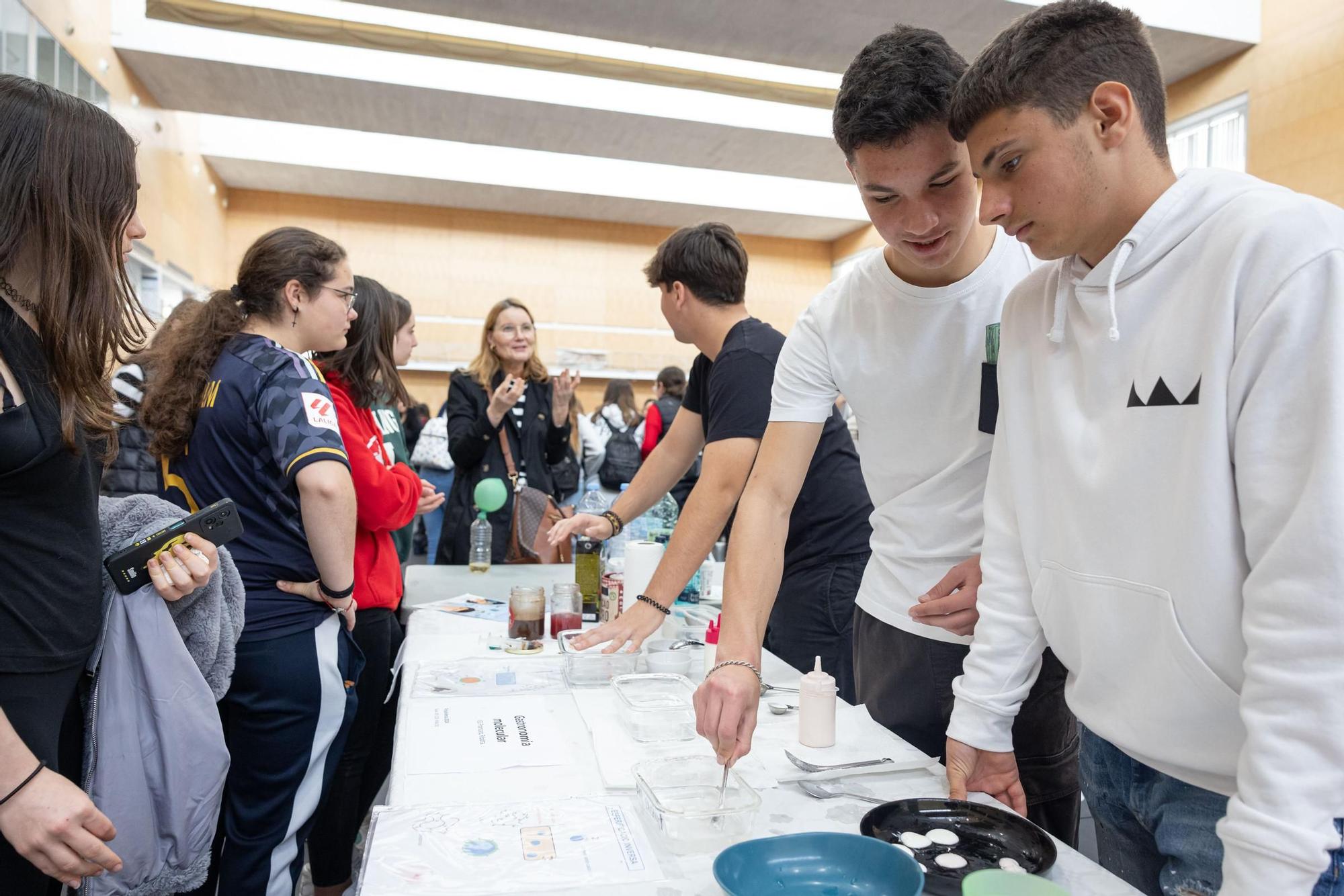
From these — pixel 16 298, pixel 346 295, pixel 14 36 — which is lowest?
pixel 16 298

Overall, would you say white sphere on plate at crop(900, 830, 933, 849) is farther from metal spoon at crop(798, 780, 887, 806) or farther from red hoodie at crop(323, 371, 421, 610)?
red hoodie at crop(323, 371, 421, 610)

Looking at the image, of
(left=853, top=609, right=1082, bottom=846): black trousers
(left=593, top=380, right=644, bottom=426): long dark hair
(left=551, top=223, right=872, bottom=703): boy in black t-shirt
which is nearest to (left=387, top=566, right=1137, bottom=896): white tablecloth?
(left=853, top=609, right=1082, bottom=846): black trousers

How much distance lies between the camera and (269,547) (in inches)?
69.2

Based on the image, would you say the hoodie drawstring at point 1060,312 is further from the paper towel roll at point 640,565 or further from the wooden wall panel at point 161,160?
the wooden wall panel at point 161,160

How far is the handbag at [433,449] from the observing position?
5434mm

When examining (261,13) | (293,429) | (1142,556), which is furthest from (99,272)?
(261,13)

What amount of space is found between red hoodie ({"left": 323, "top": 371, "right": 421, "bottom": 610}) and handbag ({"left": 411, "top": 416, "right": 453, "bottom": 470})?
329 cm

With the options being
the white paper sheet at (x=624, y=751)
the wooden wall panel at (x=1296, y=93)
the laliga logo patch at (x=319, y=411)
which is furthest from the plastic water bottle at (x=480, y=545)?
the wooden wall panel at (x=1296, y=93)

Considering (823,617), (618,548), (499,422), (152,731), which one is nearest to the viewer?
(152,731)

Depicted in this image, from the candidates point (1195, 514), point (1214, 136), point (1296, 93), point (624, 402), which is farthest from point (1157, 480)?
point (1214, 136)

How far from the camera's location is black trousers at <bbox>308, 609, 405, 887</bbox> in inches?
83.0

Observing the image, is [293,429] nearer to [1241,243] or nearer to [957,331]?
[957,331]

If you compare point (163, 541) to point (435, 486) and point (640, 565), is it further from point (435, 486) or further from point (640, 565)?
point (435, 486)

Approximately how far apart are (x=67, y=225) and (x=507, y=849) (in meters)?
0.92
